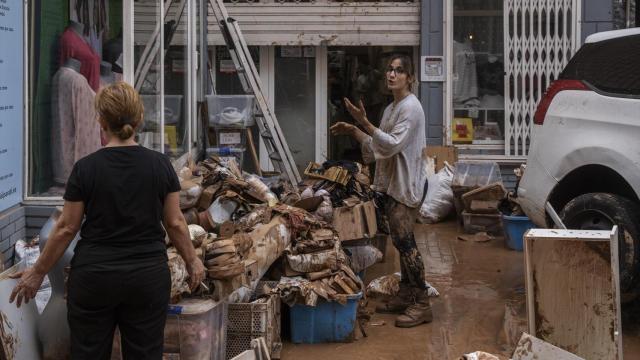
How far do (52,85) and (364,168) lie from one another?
336 cm

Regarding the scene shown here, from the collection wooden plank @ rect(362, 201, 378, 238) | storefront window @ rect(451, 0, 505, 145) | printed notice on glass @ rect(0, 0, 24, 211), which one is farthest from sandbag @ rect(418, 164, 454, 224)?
printed notice on glass @ rect(0, 0, 24, 211)

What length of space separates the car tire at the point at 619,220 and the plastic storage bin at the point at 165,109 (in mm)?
3546

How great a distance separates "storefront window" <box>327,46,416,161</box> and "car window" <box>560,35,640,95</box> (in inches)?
230

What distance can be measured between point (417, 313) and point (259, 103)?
4.49 metres

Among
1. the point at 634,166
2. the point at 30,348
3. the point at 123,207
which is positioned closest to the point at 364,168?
the point at 634,166

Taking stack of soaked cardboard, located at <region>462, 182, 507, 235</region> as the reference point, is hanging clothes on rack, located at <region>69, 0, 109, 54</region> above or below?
→ above

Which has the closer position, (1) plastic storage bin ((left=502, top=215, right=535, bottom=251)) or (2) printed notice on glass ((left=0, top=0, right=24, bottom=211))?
(2) printed notice on glass ((left=0, top=0, right=24, bottom=211))

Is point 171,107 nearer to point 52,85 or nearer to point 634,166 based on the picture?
point 52,85

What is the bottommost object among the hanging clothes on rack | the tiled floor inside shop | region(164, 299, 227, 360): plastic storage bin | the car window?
the tiled floor inside shop

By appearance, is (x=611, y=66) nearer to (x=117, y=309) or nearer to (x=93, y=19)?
(x=93, y=19)

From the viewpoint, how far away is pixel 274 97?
502 inches

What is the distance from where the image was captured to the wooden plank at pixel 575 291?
4.94 meters

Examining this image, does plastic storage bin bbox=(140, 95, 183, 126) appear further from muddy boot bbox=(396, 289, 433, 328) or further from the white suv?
the white suv

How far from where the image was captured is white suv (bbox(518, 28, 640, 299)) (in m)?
6.46
